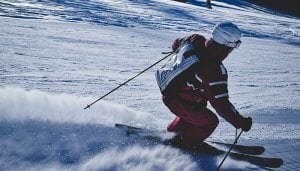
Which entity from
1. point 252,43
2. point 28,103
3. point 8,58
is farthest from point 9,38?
point 252,43

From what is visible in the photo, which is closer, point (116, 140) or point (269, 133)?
point (116, 140)

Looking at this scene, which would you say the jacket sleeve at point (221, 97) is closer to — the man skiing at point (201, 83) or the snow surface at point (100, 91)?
the man skiing at point (201, 83)

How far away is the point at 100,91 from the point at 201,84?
3.02 meters

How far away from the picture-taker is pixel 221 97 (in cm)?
369

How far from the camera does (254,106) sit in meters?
7.01

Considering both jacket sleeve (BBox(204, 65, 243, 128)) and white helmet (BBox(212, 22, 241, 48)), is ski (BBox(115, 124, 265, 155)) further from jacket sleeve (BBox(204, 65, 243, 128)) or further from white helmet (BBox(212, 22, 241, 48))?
white helmet (BBox(212, 22, 241, 48))

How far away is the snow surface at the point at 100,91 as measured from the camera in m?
4.09

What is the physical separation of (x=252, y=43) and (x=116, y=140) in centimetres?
1193

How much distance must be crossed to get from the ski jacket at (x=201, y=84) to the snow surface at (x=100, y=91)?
776 millimetres

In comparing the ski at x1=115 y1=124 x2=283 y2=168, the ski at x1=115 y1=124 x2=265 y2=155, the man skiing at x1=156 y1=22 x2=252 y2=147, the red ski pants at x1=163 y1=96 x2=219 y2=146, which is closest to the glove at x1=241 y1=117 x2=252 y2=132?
the man skiing at x1=156 y1=22 x2=252 y2=147

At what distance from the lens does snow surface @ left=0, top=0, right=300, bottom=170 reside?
4.09 meters

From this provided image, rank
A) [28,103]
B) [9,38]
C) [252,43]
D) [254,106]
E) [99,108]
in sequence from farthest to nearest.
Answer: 1. [252,43]
2. [9,38]
3. [254,106]
4. [99,108]
5. [28,103]

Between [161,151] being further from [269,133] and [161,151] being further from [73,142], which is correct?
[269,133]

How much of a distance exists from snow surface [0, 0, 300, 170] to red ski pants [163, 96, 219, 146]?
0.26 m
